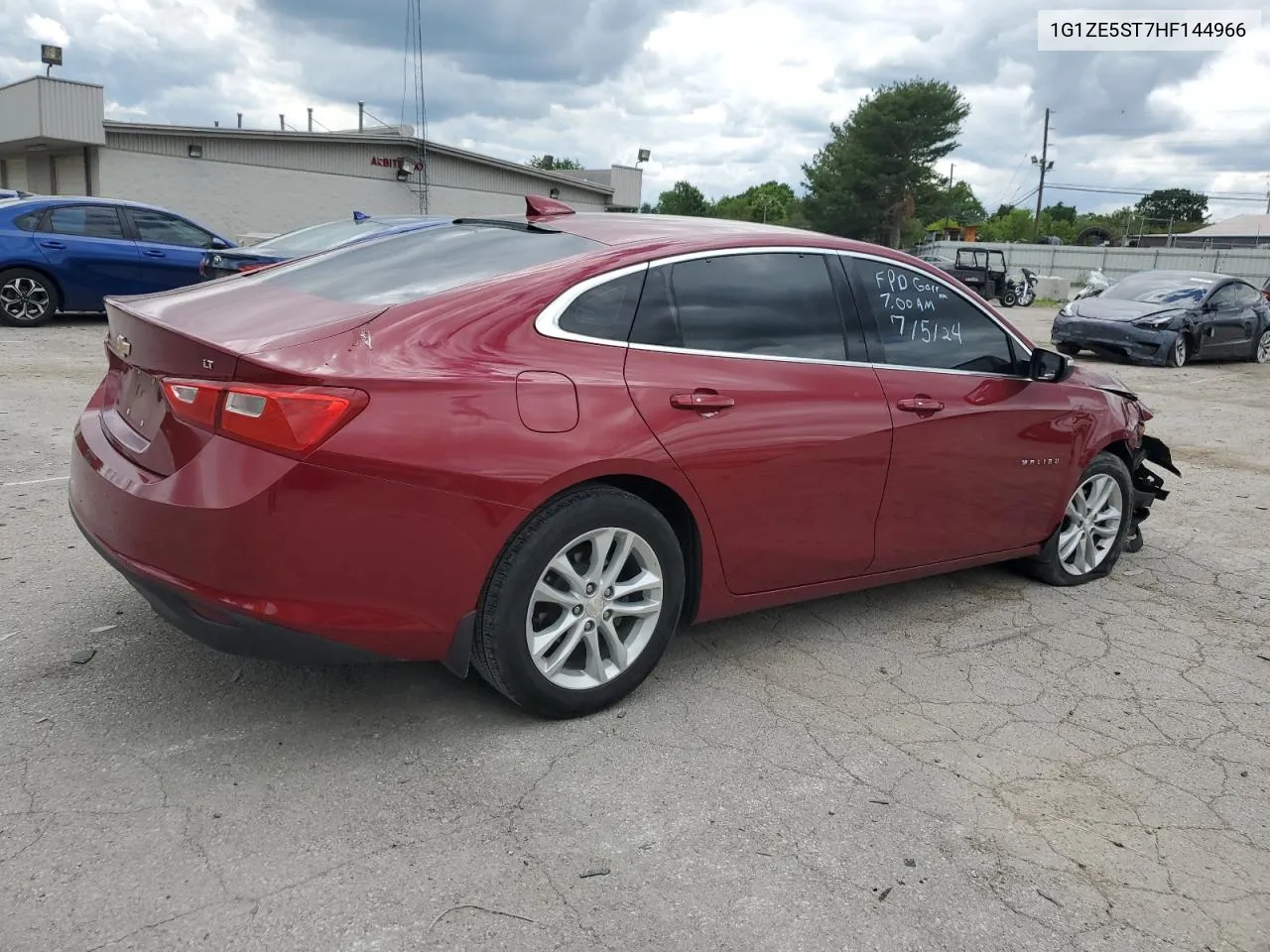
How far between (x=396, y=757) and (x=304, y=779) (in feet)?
0.88

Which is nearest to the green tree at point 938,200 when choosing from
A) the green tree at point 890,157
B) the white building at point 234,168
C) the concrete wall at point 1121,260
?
the green tree at point 890,157

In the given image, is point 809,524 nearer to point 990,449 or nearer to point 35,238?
point 990,449

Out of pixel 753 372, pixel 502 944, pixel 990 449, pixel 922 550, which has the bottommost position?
pixel 502 944

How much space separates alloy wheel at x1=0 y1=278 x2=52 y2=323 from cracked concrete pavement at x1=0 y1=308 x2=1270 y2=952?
29.7 ft

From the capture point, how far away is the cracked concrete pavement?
94.7 inches

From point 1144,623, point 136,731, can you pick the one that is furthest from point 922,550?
point 136,731

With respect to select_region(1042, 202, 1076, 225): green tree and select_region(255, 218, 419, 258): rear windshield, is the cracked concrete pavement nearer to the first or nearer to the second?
select_region(255, 218, 419, 258): rear windshield

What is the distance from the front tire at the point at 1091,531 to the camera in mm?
4961

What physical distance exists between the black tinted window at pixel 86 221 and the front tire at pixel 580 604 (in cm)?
1132

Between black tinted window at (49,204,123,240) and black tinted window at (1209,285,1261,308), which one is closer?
black tinted window at (49,204,123,240)

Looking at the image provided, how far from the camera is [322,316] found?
305 centimetres

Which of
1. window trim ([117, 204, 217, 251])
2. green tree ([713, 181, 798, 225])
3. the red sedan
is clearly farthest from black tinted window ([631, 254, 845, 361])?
green tree ([713, 181, 798, 225])

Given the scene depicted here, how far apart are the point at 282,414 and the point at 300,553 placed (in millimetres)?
367

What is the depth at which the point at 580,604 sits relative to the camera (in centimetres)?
322
